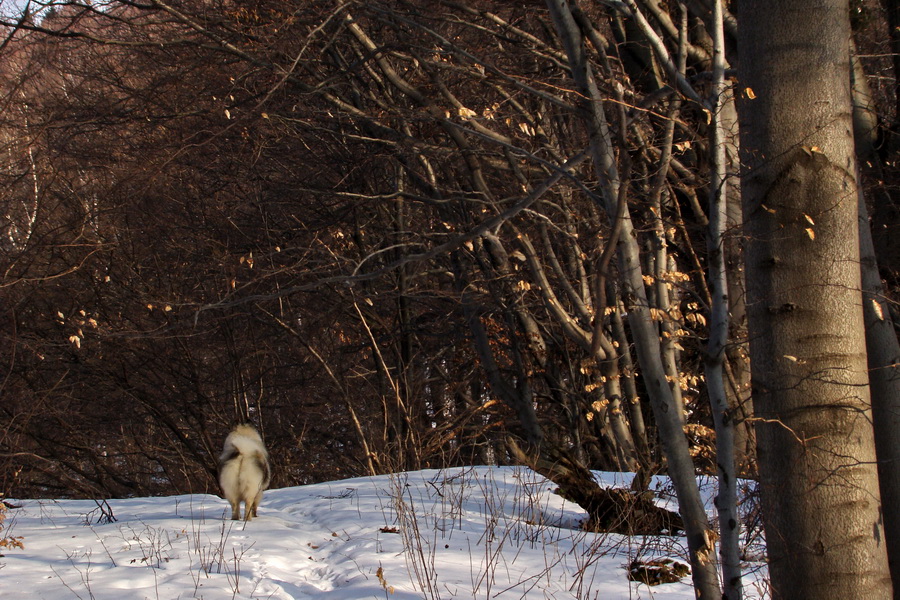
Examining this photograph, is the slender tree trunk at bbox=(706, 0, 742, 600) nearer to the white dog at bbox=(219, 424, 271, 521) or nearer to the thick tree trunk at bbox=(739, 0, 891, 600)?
the thick tree trunk at bbox=(739, 0, 891, 600)

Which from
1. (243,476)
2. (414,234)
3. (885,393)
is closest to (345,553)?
(243,476)

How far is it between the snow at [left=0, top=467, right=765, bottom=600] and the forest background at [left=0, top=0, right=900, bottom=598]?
34.4 inches

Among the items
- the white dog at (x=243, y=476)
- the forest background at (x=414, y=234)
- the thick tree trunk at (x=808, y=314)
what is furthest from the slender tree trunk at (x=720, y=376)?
the white dog at (x=243, y=476)

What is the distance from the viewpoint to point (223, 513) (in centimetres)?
704

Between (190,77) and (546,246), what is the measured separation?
5.01 m

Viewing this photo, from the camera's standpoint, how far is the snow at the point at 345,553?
14.2 feet

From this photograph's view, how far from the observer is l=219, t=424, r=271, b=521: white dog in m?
6.53

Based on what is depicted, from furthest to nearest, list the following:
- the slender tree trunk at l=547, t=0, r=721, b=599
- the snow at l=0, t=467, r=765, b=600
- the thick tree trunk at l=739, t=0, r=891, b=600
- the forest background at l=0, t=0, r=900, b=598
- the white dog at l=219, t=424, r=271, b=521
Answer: the white dog at l=219, t=424, r=271, b=521, the snow at l=0, t=467, r=765, b=600, the forest background at l=0, t=0, r=900, b=598, the slender tree trunk at l=547, t=0, r=721, b=599, the thick tree trunk at l=739, t=0, r=891, b=600

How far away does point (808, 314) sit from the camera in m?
3.01

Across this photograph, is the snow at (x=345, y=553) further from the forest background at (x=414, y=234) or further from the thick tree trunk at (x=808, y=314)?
the thick tree trunk at (x=808, y=314)

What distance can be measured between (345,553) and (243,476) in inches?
64.1

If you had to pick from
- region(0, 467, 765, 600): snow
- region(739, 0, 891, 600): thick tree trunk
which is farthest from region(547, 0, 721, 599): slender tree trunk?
region(0, 467, 765, 600): snow

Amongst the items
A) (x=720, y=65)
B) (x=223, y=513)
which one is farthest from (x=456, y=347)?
(x=720, y=65)

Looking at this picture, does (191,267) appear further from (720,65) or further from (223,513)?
(720,65)
